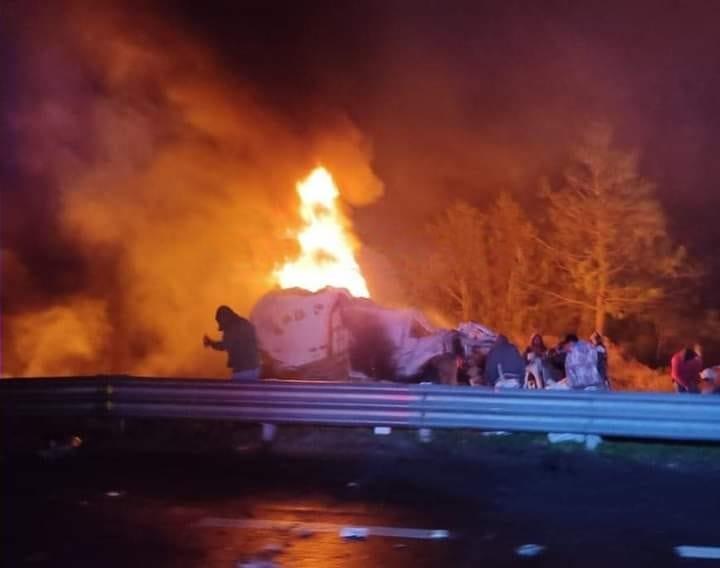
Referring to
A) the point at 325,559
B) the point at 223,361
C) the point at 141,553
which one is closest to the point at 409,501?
the point at 325,559

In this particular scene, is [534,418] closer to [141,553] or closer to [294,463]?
[294,463]

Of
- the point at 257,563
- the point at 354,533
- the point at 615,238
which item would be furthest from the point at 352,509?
the point at 615,238

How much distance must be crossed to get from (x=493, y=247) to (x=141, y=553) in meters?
20.4

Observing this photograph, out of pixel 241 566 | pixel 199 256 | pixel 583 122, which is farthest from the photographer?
pixel 583 122

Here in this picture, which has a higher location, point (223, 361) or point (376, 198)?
point (376, 198)

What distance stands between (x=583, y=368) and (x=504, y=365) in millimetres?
860

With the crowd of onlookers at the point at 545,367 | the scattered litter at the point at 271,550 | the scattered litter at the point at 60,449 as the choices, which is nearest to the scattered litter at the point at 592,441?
the crowd of onlookers at the point at 545,367

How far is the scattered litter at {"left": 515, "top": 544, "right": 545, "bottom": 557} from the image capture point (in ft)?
19.9

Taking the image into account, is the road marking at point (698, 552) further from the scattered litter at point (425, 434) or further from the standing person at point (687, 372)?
the standing person at point (687, 372)

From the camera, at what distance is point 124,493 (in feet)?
25.8

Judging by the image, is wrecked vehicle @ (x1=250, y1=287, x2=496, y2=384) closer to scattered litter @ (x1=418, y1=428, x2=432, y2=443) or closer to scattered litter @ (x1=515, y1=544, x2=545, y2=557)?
scattered litter @ (x1=418, y1=428, x2=432, y2=443)

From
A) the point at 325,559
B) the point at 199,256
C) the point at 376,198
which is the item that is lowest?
the point at 325,559

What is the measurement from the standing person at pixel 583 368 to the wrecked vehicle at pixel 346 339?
124 inches

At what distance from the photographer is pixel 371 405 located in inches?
384
